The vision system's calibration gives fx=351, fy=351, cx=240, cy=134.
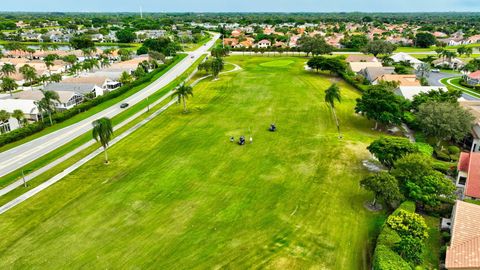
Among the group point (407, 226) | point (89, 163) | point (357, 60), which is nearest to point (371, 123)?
point (407, 226)

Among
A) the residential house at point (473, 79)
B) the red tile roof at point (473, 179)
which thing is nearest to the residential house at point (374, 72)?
the residential house at point (473, 79)

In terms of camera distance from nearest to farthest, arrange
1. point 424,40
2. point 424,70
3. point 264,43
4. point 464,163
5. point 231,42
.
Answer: point 464,163
point 424,70
point 424,40
point 231,42
point 264,43

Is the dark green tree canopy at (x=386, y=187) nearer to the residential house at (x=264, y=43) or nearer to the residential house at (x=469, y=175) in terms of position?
the residential house at (x=469, y=175)

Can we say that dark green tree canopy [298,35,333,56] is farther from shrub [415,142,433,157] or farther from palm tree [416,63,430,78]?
shrub [415,142,433,157]

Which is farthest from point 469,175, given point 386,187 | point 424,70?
point 424,70

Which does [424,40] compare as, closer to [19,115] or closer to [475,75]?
[475,75]

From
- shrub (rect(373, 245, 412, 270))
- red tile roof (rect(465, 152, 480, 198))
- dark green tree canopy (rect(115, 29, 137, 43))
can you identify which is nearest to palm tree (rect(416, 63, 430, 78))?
red tile roof (rect(465, 152, 480, 198))
